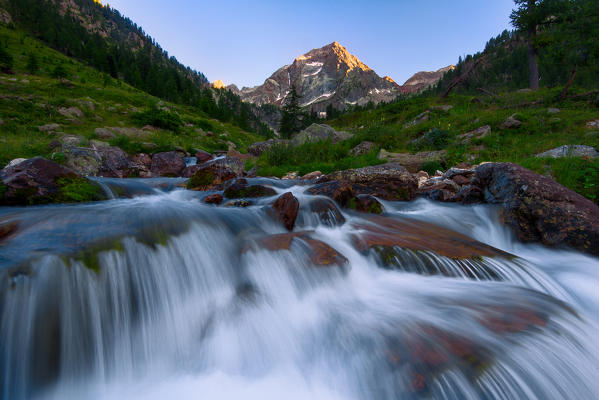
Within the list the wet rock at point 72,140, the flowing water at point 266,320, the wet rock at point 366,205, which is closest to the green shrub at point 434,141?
the wet rock at point 366,205

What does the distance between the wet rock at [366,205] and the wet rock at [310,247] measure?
2133 millimetres

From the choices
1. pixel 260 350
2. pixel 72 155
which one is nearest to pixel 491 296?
pixel 260 350

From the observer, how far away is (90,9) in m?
120

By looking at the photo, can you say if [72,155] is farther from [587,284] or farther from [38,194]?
[587,284]

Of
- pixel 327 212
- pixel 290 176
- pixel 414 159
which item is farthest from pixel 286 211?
pixel 414 159

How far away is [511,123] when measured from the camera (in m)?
10.1

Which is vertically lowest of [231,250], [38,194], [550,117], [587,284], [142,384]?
[142,384]

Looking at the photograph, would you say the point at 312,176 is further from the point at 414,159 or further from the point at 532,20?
the point at 532,20

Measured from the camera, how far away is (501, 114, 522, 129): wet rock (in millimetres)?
10008

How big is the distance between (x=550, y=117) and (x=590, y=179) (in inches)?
311

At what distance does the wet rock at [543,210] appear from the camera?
3498 millimetres

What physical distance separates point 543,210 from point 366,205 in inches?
109

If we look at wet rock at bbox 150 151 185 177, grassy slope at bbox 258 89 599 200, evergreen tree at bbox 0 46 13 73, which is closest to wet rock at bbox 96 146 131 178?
wet rock at bbox 150 151 185 177

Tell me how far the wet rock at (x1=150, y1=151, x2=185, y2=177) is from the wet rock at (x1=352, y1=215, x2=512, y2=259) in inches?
381
